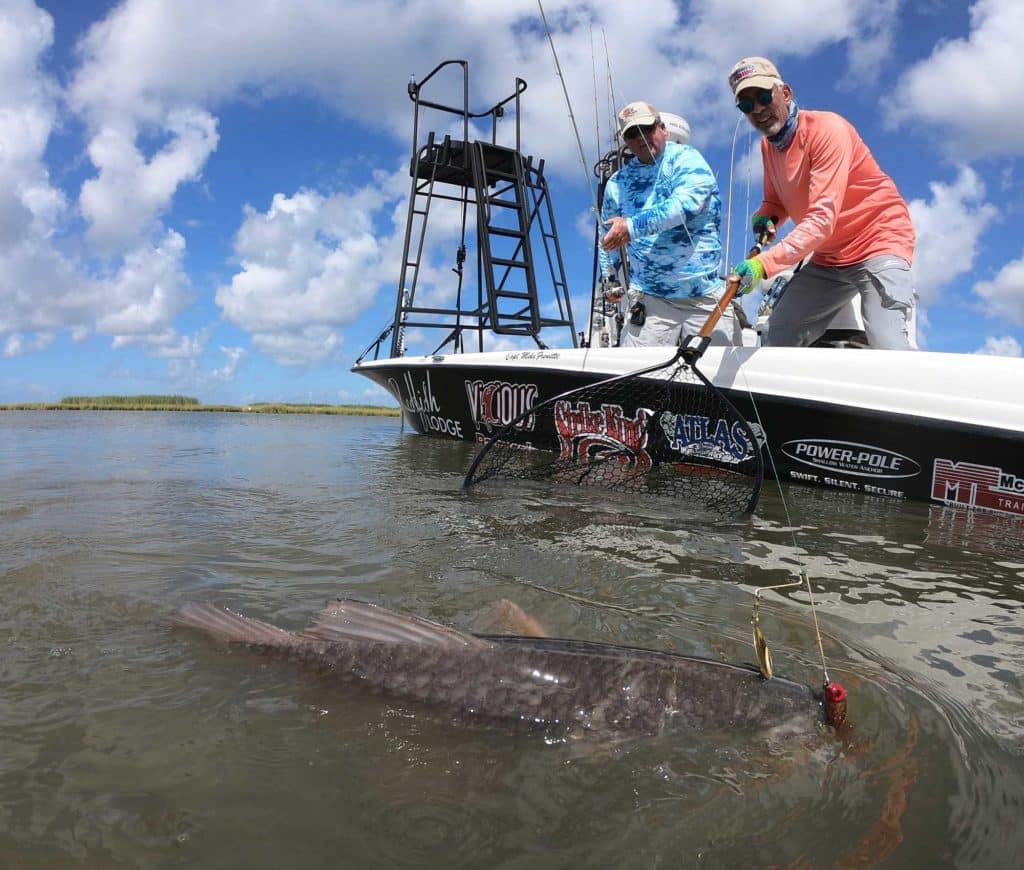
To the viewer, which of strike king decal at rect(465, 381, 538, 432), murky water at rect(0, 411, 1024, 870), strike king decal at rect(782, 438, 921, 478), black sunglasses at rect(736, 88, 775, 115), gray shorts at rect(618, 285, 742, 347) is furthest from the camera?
strike king decal at rect(465, 381, 538, 432)

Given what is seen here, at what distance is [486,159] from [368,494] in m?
8.05

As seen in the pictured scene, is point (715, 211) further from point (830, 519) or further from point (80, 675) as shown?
Result: point (80, 675)

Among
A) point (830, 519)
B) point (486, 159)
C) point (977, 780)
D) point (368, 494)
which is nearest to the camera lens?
point (977, 780)

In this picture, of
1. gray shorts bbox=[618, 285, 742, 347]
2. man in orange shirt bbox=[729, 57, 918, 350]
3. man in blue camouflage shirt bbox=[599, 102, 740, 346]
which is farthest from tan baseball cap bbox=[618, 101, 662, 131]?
gray shorts bbox=[618, 285, 742, 347]

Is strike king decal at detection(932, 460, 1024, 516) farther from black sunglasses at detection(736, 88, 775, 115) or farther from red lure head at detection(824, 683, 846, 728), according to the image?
red lure head at detection(824, 683, 846, 728)

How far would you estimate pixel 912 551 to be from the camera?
3432mm

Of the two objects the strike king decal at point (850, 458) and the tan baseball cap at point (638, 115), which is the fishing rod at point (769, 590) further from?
the tan baseball cap at point (638, 115)

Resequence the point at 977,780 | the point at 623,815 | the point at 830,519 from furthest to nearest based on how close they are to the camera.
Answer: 1. the point at 830,519
2. the point at 977,780
3. the point at 623,815

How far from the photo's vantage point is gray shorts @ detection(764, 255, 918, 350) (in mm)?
4590

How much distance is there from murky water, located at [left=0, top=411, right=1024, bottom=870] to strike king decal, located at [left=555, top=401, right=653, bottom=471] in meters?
1.73

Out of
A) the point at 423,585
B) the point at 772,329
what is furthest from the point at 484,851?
the point at 772,329

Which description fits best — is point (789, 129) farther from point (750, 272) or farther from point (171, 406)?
point (171, 406)

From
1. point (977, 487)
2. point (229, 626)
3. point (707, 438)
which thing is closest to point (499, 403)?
point (707, 438)

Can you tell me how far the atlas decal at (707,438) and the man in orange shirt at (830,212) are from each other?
1168 mm
